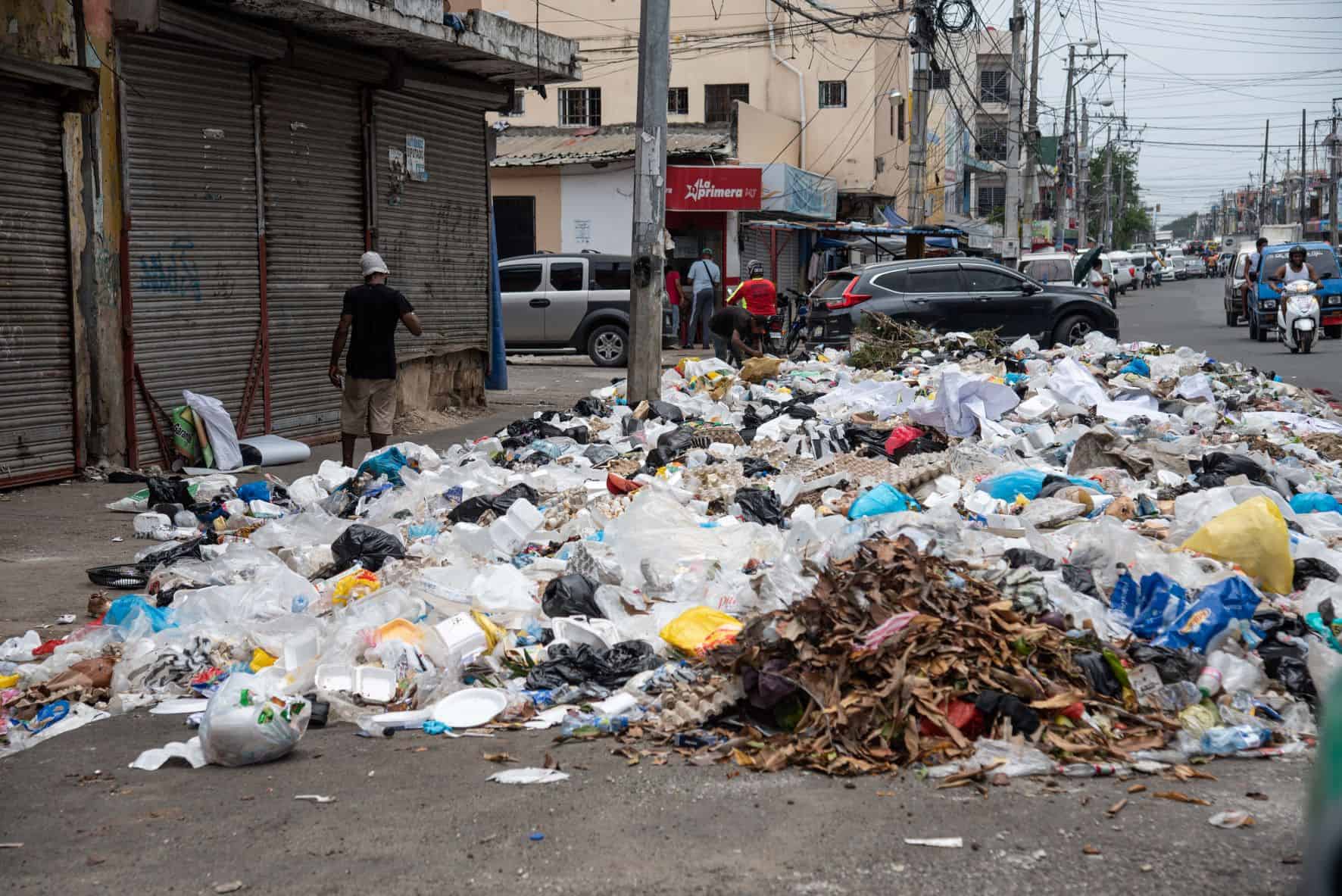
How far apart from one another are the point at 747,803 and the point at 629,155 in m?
25.3

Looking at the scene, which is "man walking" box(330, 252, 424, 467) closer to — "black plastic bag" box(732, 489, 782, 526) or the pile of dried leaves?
"black plastic bag" box(732, 489, 782, 526)

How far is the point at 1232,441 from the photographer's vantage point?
953 centimetres

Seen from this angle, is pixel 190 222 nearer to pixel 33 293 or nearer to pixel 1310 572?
pixel 33 293

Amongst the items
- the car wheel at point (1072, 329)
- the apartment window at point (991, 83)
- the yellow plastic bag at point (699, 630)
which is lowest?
the yellow plastic bag at point (699, 630)

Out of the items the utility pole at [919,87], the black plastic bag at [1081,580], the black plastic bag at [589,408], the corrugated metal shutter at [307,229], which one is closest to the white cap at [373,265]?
the corrugated metal shutter at [307,229]

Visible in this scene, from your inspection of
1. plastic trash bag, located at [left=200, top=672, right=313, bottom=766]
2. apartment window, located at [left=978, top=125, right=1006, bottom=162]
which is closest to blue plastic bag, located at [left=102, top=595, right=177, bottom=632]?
plastic trash bag, located at [left=200, top=672, right=313, bottom=766]

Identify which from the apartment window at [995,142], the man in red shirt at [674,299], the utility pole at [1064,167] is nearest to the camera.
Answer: the man in red shirt at [674,299]

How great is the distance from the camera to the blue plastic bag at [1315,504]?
7164 millimetres

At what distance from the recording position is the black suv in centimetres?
1869

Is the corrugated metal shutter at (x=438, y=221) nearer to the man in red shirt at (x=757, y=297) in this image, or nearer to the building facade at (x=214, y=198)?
the building facade at (x=214, y=198)

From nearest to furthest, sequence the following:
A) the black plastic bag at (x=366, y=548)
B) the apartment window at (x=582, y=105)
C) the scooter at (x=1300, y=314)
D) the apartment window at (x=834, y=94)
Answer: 1. the black plastic bag at (x=366, y=548)
2. the scooter at (x=1300, y=314)
3. the apartment window at (x=834, y=94)
4. the apartment window at (x=582, y=105)

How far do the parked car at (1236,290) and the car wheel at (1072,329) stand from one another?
33.0ft

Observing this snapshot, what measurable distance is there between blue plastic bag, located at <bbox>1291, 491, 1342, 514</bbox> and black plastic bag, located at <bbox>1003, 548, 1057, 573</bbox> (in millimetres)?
2225

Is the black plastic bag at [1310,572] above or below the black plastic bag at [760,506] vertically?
above
